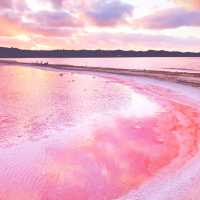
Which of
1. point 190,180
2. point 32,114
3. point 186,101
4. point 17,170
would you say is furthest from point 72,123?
point 186,101

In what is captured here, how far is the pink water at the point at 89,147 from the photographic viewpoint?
830cm

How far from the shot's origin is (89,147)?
1171 centimetres

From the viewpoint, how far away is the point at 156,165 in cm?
987

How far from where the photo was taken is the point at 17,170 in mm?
9359

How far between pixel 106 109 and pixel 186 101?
644cm

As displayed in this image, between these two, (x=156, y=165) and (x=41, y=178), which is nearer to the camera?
(x=41, y=178)

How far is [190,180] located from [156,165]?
1.66m

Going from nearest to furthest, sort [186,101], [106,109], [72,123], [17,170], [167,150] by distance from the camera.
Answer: [17,170], [167,150], [72,123], [106,109], [186,101]

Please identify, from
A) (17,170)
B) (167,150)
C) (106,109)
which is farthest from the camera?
(106,109)

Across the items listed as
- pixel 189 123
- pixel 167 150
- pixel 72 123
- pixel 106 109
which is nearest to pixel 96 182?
pixel 167 150

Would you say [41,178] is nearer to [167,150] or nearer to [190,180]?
[190,180]

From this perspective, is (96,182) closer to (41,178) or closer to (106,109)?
(41,178)

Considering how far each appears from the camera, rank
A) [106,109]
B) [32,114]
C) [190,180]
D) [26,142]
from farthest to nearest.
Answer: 1. [106,109]
2. [32,114]
3. [26,142]
4. [190,180]

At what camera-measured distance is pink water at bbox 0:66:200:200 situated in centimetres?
830
